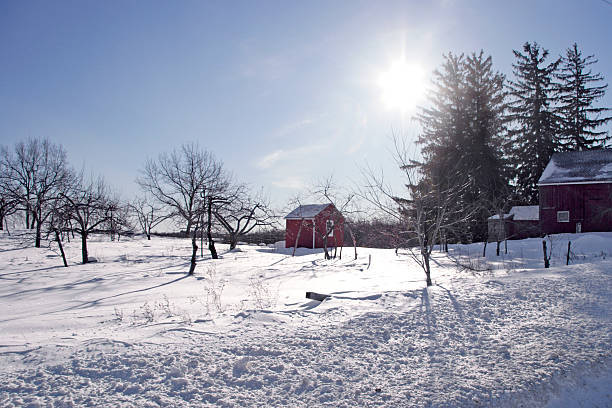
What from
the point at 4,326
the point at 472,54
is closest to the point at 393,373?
the point at 4,326

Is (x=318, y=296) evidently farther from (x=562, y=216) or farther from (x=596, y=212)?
(x=596, y=212)

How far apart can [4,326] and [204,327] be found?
11.7 ft

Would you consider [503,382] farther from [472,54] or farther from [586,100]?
[586,100]

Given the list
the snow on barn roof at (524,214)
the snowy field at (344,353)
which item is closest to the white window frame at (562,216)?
the snow on barn roof at (524,214)

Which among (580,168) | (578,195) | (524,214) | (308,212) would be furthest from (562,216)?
(308,212)

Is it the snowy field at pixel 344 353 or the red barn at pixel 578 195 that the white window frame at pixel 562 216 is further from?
the snowy field at pixel 344 353

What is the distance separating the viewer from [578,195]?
22.8 meters

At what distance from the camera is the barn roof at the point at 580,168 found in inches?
880

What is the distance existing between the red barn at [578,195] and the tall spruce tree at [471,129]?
3365 millimetres

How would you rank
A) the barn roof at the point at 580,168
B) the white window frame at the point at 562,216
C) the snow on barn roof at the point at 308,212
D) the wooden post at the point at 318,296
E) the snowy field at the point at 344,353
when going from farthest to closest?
the snow on barn roof at the point at 308,212 → the white window frame at the point at 562,216 → the barn roof at the point at 580,168 → the wooden post at the point at 318,296 → the snowy field at the point at 344,353

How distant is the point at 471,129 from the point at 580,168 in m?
8.12

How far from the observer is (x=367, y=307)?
5434mm

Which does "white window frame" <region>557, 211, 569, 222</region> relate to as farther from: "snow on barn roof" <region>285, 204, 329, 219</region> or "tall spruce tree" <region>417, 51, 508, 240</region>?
"snow on barn roof" <region>285, 204, 329, 219</region>

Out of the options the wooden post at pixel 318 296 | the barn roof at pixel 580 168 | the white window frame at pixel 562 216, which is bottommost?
the wooden post at pixel 318 296
